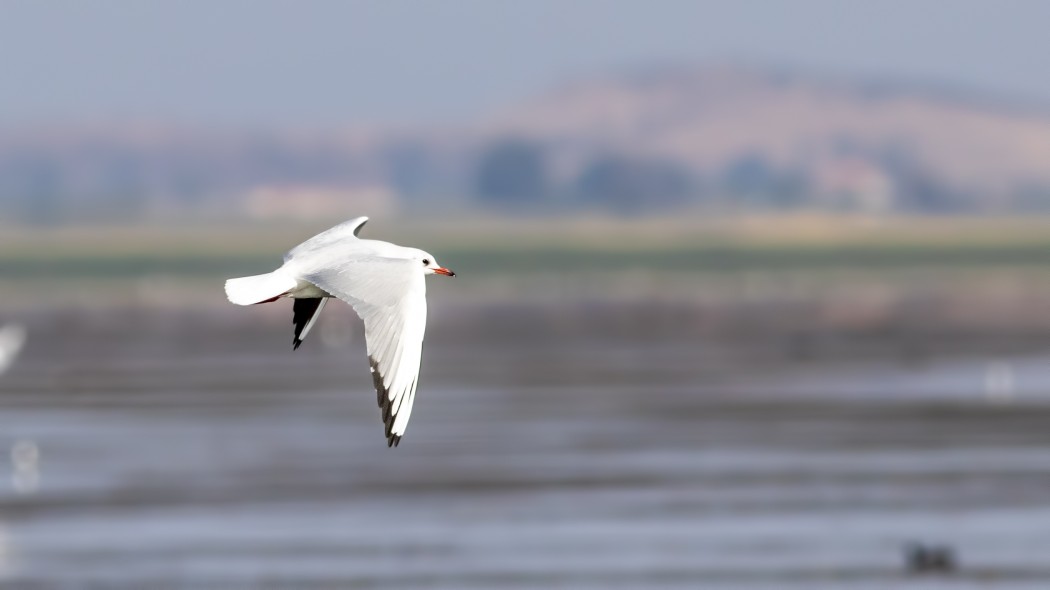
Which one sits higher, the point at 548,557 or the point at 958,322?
the point at 958,322

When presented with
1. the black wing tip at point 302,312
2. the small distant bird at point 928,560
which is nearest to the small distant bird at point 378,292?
the black wing tip at point 302,312

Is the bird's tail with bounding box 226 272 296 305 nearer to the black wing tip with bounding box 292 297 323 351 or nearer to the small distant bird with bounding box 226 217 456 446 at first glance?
the small distant bird with bounding box 226 217 456 446

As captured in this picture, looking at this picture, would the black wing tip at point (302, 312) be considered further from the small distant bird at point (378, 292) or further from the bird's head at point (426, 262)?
the bird's head at point (426, 262)

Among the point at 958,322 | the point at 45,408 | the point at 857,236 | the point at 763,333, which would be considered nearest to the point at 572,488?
the point at 45,408

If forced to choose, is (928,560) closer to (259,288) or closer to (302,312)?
(302,312)

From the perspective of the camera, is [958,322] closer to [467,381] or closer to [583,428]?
[467,381]

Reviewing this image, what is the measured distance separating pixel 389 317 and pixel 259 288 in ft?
2.31

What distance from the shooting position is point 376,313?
1105cm

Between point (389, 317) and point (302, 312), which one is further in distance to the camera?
point (302, 312)

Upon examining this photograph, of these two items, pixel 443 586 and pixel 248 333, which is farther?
pixel 248 333

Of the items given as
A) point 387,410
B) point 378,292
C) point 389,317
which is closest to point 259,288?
point 378,292

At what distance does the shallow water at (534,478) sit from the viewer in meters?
21.0

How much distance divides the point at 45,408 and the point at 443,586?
1601 cm

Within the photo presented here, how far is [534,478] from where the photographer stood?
2594cm
